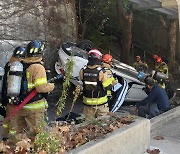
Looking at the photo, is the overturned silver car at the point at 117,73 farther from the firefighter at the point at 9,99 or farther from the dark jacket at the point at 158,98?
the firefighter at the point at 9,99

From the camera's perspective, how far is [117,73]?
8.53m

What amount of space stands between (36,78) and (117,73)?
4.10 m

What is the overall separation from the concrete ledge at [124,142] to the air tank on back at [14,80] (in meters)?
1.45

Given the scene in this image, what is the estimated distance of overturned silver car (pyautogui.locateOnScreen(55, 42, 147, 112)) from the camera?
26.5 feet

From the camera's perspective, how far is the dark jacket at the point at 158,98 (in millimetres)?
7133

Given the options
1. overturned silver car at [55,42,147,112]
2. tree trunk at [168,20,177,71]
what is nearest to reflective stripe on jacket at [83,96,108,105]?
overturned silver car at [55,42,147,112]

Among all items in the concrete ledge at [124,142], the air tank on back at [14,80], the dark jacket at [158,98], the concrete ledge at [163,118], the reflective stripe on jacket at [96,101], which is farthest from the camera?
the dark jacket at [158,98]

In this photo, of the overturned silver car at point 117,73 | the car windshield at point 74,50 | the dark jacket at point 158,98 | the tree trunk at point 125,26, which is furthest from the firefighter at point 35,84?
the tree trunk at point 125,26

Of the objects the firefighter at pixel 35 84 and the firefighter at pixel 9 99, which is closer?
the firefighter at pixel 35 84

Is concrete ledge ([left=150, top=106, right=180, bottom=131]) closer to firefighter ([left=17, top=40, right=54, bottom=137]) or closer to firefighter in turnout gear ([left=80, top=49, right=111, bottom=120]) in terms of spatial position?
firefighter in turnout gear ([left=80, top=49, right=111, bottom=120])

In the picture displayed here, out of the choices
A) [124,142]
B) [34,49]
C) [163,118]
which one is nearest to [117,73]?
[163,118]

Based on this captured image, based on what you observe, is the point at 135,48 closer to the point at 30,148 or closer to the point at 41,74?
the point at 41,74

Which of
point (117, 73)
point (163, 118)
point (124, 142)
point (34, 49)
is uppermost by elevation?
point (34, 49)

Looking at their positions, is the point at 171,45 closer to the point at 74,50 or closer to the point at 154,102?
the point at 74,50
